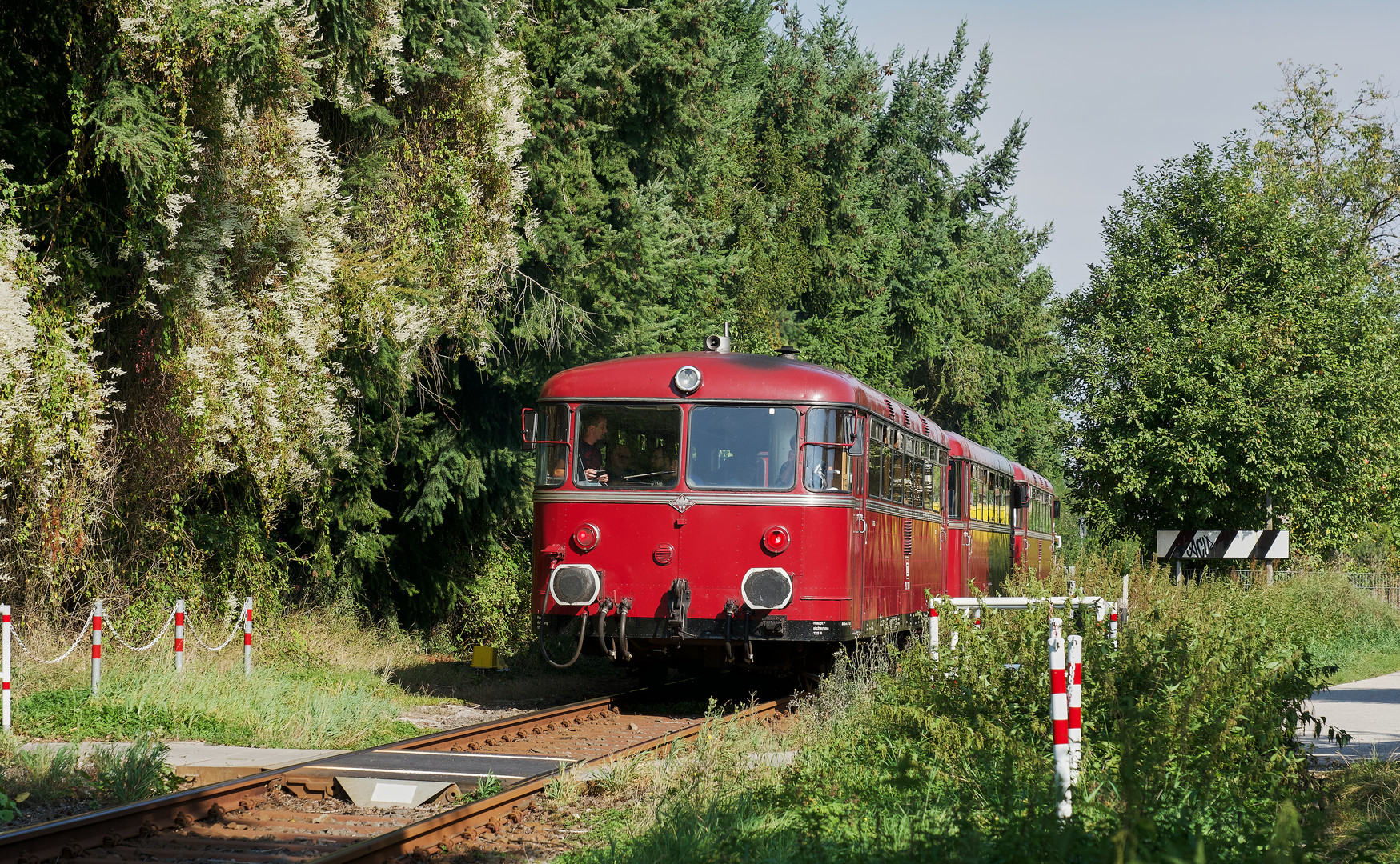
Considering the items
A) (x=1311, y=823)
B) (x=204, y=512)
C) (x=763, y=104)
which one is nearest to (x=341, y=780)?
(x=1311, y=823)

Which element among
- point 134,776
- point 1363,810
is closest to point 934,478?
point 1363,810

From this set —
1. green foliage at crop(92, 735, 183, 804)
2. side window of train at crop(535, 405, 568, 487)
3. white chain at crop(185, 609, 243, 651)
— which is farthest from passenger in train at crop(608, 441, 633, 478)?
green foliage at crop(92, 735, 183, 804)

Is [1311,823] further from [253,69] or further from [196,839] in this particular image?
[253,69]

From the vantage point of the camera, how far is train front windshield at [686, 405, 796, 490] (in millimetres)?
13836

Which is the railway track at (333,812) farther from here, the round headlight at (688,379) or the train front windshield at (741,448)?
the round headlight at (688,379)

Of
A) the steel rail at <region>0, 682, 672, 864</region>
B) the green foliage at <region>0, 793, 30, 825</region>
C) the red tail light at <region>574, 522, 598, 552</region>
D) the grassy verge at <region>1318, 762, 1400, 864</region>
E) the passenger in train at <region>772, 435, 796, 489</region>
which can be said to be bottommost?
the green foliage at <region>0, 793, 30, 825</region>

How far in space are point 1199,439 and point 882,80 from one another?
21.5 metres

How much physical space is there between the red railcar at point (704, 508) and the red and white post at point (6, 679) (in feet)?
15.6

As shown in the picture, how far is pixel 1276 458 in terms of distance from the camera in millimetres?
23766

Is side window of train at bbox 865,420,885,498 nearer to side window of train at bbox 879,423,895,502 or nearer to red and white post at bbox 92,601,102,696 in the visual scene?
side window of train at bbox 879,423,895,502

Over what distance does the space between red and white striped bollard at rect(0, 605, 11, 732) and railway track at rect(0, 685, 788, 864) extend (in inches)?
142

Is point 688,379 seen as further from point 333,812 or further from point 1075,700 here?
point 1075,700

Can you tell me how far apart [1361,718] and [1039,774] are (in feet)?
23.5

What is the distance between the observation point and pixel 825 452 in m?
13.8
